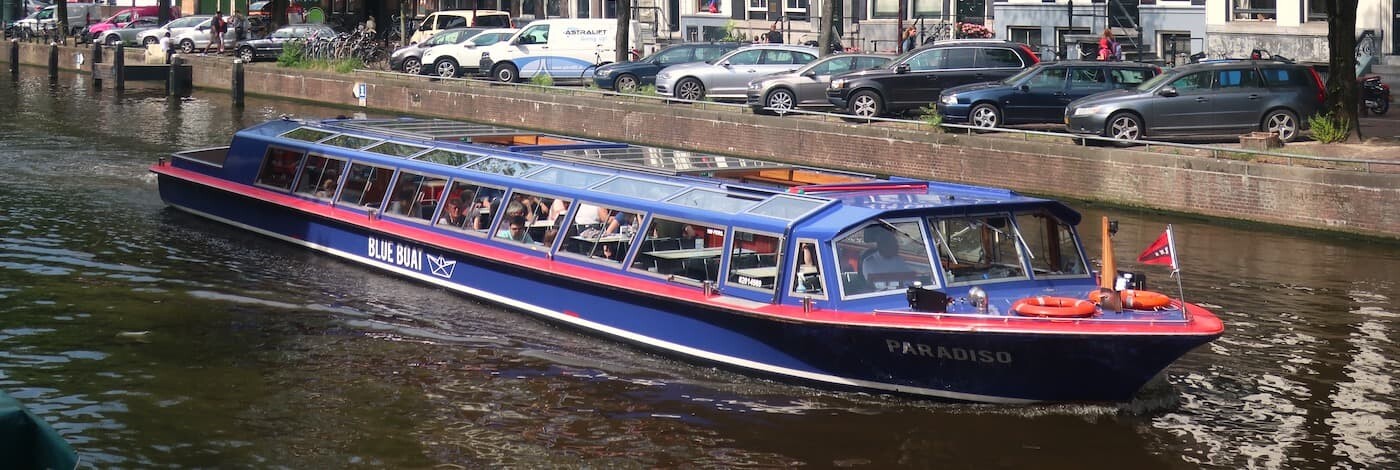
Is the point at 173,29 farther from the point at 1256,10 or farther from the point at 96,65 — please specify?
the point at 1256,10

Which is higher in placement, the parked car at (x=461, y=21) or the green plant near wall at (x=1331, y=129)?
the parked car at (x=461, y=21)

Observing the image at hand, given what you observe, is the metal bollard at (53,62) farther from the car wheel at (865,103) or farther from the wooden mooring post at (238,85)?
the car wheel at (865,103)

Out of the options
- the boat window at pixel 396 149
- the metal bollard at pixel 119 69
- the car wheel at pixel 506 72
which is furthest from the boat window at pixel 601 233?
the metal bollard at pixel 119 69

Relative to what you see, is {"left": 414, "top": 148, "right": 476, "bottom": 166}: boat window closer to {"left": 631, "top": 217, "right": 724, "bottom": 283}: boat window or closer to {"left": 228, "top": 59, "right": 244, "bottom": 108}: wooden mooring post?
{"left": 631, "top": 217, "right": 724, "bottom": 283}: boat window

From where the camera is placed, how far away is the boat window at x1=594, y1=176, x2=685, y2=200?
16.2 meters

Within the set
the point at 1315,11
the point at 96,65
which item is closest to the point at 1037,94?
the point at 1315,11

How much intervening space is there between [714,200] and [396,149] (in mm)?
6435

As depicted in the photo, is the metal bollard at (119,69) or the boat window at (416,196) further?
the metal bollard at (119,69)

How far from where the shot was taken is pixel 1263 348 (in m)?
15.9

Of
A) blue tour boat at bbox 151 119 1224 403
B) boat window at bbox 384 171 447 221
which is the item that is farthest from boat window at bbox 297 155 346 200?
boat window at bbox 384 171 447 221

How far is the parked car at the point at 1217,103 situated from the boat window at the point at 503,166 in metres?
11.9

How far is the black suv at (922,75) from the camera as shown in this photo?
31375mm

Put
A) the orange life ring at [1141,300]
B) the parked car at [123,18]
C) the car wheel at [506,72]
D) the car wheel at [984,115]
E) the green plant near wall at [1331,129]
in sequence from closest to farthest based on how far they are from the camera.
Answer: the orange life ring at [1141,300] → the green plant near wall at [1331,129] → the car wheel at [984,115] → the car wheel at [506,72] → the parked car at [123,18]

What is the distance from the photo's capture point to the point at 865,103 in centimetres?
3136
